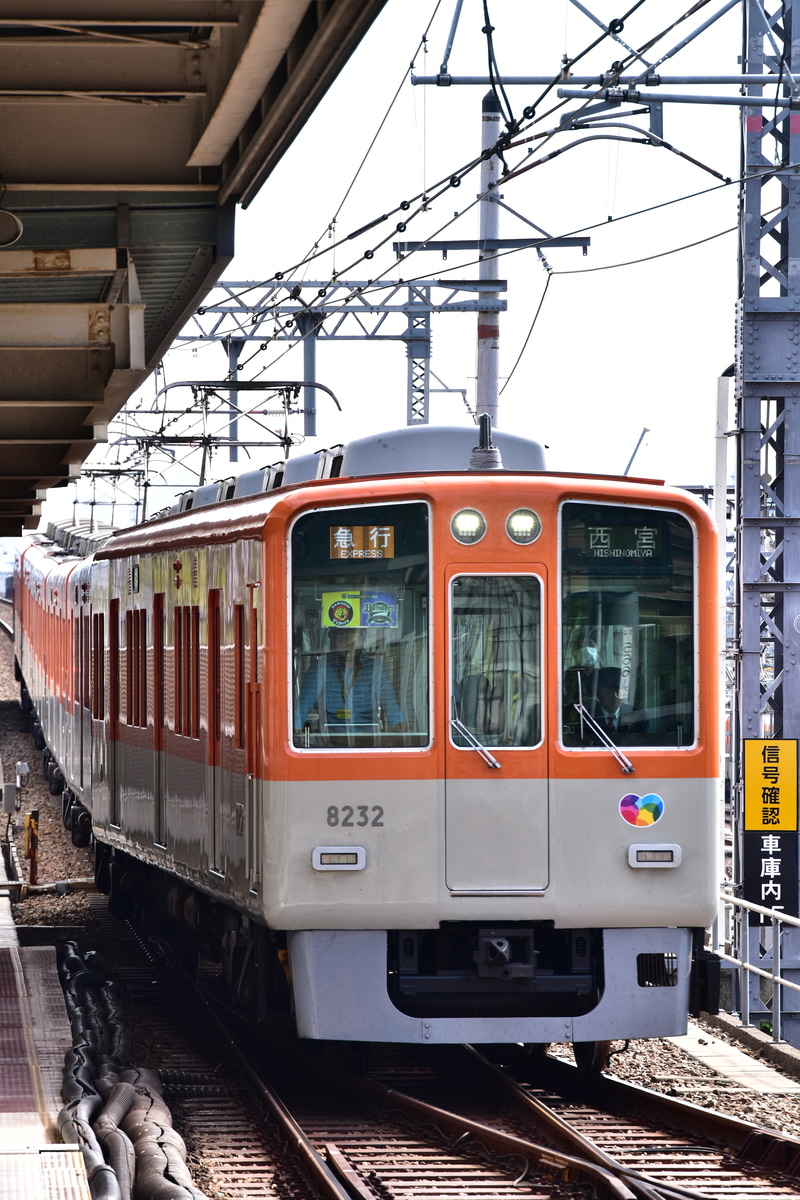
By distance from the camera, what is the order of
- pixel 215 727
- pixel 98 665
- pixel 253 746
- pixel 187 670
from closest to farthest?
pixel 253 746 < pixel 215 727 < pixel 187 670 < pixel 98 665

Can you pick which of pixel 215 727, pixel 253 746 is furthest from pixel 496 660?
pixel 215 727

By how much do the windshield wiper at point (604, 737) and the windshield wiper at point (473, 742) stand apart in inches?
17.2

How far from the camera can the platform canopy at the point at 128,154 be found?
5633mm

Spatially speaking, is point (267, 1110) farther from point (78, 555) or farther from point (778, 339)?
point (78, 555)

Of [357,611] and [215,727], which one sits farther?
[215,727]

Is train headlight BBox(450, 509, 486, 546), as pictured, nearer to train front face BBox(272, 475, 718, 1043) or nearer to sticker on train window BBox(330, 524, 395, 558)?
train front face BBox(272, 475, 718, 1043)

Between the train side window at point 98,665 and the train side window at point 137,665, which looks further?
the train side window at point 98,665

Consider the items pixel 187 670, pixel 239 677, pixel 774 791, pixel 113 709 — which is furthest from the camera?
pixel 113 709

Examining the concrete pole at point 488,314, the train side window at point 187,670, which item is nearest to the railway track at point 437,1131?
Result: the train side window at point 187,670

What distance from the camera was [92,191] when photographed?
7594mm

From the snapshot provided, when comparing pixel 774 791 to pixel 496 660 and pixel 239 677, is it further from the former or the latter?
pixel 239 677

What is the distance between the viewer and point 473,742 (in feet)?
25.9

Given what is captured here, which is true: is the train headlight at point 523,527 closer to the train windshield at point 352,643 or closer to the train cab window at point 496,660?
the train cab window at point 496,660

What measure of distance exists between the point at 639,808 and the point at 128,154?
352 cm
